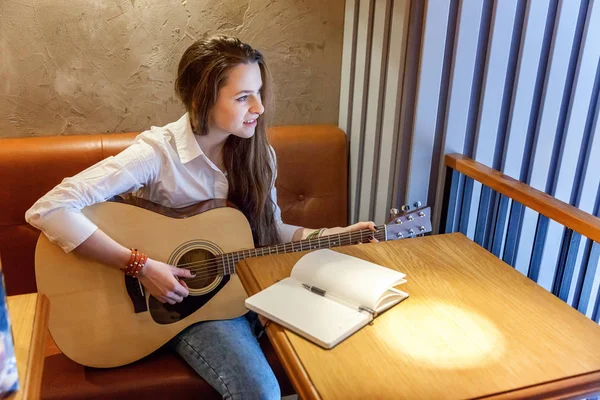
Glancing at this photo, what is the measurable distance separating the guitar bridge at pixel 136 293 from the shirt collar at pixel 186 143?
0.36 meters

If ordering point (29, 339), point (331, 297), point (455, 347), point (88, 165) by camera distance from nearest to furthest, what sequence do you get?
point (29, 339) → point (455, 347) → point (331, 297) → point (88, 165)

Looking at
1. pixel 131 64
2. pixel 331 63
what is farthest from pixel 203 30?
pixel 331 63

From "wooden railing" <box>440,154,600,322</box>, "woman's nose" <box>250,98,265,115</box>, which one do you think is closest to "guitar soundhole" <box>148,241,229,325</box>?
"woman's nose" <box>250,98,265,115</box>

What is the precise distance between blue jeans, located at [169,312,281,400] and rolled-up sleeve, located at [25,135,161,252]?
39cm

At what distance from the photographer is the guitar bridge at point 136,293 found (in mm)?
1461

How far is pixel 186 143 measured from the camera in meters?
1.57

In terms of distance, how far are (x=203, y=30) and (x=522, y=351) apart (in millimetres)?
1581

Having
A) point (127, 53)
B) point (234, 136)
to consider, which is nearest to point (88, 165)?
point (127, 53)

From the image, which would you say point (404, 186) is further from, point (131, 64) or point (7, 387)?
point (7, 387)

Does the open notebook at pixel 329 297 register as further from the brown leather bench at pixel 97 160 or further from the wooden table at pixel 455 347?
the brown leather bench at pixel 97 160

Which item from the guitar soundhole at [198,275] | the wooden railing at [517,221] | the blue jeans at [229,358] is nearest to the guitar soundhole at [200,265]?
the guitar soundhole at [198,275]

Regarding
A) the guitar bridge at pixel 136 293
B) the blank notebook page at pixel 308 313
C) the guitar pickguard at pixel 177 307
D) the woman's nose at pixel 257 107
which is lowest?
the guitar pickguard at pixel 177 307

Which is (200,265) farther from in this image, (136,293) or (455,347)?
(455,347)

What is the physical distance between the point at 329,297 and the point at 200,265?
0.54 metres
